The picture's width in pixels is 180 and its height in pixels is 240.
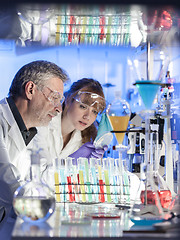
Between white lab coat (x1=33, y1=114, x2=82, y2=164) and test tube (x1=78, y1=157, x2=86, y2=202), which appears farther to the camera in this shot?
white lab coat (x1=33, y1=114, x2=82, y2=164)

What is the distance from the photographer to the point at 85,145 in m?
4.99

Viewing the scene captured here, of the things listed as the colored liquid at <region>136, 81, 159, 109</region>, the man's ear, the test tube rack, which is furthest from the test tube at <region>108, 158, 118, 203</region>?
the man's ear

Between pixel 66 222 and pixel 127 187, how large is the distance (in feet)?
3.03

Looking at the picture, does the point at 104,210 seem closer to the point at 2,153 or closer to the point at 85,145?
the point at 2,153

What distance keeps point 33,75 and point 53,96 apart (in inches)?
13.0

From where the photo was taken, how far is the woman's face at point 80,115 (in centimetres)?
463

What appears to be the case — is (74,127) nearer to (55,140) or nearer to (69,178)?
(55,140)

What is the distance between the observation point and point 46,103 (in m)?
4.57

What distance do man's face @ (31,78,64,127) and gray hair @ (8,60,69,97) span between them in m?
0.07

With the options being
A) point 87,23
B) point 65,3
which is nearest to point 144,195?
point 65,3

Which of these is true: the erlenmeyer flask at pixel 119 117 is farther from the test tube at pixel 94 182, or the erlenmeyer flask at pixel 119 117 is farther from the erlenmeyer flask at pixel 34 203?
the erlenmeyer flask at pixel 34 203

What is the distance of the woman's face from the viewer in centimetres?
463

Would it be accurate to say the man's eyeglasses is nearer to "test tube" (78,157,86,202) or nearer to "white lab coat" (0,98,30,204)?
"white lab coat" (0,98,30,204)

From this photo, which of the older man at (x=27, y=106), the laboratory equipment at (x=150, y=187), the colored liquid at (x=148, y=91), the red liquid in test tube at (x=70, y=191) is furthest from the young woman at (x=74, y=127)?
the colored liquid at (x=148, y=91)
